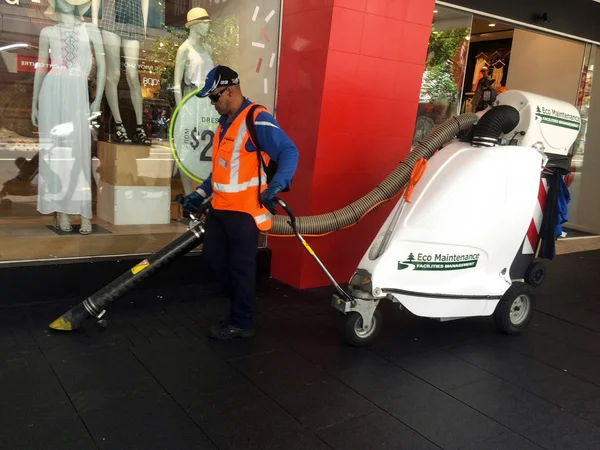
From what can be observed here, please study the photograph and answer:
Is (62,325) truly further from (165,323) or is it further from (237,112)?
(237,112)

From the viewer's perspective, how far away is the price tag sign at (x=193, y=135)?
15.3ft

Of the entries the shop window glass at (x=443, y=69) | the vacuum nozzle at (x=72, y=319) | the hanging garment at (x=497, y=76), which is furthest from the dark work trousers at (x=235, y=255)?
the hanging garment at (x=497, y=76)

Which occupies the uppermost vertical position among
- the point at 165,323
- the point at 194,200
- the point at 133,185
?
Result: the point at 194,200

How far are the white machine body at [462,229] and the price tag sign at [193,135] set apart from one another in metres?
1.89

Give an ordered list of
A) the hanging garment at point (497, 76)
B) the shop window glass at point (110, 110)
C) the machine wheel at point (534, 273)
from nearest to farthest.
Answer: the shop window glass at point (110, 110) < the machine wheel at point (534, 273) < the hanging garment at point (497, 76)

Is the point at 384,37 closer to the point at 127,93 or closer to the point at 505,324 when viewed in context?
the point at 127,93

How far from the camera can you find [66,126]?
4.15 meters

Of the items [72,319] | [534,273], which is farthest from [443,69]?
[72,319]

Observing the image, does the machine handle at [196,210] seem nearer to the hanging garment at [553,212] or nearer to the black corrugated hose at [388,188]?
the black corrugated hose at [388,188]

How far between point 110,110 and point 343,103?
1857mm

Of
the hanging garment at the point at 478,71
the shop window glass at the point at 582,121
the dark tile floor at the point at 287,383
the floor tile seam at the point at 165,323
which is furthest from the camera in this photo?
the hanging garment at the point at 478,71

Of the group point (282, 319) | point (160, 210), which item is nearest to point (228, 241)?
point (282, 319)

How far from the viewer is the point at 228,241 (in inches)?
137

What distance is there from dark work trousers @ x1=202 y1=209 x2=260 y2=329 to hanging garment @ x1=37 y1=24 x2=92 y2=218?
139 cm
